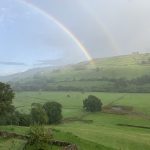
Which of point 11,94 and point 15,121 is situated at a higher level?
point 11,94

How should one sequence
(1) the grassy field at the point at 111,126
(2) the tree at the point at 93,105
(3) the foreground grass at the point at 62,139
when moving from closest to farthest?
1. (3) the foreground grass at the point at 62,139
2. (1) the grassy field at the point at 111,126
3. (2) the tree at the point at 93,105

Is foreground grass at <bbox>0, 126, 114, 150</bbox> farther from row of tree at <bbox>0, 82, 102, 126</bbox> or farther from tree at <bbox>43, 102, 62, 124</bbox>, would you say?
tree at <bbox>43, 102, 62, 124</bbox>

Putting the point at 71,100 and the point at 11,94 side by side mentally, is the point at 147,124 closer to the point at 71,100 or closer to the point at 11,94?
the point at 11,94

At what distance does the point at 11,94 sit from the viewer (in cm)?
7150

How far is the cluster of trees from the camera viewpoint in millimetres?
69562

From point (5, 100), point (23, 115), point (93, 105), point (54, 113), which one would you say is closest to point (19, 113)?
point (23, 115)

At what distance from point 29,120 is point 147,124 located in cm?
3932

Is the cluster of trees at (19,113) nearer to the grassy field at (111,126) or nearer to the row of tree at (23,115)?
the row of tree at (23,115)

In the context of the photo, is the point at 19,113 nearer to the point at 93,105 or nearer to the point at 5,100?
the point at 5,100

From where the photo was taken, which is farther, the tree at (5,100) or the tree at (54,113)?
the tree at (54,113)

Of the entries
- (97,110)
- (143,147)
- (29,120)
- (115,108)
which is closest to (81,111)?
(97,110)

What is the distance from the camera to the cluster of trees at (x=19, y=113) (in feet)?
228

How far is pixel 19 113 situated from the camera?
8912 cm

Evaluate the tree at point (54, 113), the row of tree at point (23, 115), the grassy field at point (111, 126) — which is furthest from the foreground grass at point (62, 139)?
the tree at point (54, 113)
